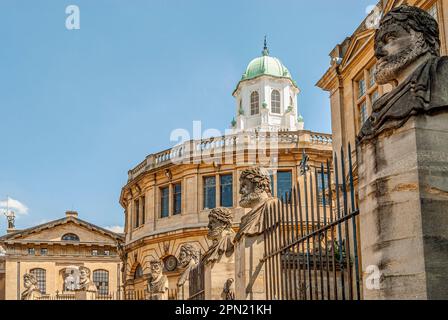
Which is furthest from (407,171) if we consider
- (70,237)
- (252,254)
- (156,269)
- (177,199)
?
(70,237)

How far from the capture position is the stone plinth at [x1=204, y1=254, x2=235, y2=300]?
9695mm

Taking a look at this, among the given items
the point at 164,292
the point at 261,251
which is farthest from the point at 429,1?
the point at 261,251

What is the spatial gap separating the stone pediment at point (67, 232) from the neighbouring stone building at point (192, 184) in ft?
74.2

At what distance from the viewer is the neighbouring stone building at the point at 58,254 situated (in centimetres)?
6750

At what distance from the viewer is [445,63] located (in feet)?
14.2

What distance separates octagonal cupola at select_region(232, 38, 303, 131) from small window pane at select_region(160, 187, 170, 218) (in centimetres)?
2446

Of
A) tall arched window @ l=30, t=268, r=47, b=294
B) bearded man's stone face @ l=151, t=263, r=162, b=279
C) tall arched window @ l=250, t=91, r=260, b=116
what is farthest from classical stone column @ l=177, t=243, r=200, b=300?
tall arched window @ l=30, t=268, r=47, b=294

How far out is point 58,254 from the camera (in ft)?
226

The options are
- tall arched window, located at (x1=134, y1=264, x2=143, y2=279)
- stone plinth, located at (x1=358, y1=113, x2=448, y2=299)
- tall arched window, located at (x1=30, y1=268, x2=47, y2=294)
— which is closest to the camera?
stone plinth, located at (x1=358, y1=113, x2=448, y2=299)

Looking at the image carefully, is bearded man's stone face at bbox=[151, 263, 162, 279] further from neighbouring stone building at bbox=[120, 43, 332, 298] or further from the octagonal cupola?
the octagonal cupola

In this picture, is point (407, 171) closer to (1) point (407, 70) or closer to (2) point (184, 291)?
(1) point (407, 70)

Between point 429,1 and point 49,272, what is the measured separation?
58.6m

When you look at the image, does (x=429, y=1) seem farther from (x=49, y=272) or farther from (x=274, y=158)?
(x=49, y=272)
